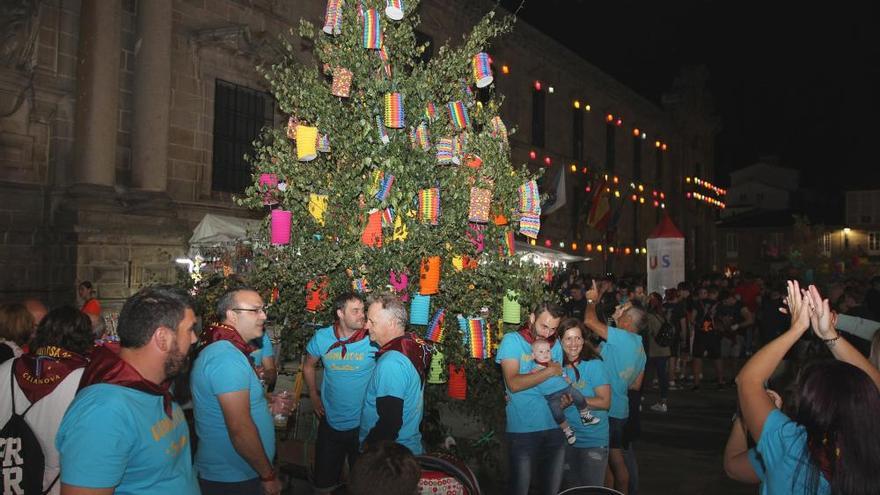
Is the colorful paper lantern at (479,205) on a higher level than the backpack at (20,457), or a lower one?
higher

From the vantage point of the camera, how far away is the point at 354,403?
561cm

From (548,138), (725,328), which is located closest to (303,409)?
(725,328)

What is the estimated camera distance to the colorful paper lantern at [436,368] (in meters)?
6.46

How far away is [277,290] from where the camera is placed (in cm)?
705

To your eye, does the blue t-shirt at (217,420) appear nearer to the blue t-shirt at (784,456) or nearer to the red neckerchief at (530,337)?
the red neckerchief at (530,337)

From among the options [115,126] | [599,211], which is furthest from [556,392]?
[599,211]

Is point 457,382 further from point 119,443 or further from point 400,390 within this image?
point 119,443

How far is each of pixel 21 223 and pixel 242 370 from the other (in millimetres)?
11052

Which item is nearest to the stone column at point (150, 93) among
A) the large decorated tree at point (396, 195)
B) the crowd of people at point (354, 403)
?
the crowd of people at point (354, 403)

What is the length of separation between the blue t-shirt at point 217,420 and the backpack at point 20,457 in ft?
3.12

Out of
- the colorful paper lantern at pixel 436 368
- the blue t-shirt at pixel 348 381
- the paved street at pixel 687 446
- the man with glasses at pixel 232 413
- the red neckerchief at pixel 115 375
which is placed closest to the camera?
the red neckerchief at pixel 115 375

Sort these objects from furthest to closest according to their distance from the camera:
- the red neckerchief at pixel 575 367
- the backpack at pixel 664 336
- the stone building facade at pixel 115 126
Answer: the stone building facade at pixel 115 126 → the backpack at pixel 664 336 → the red neckerchief at pixel 575 367

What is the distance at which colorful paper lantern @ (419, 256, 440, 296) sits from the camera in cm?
614

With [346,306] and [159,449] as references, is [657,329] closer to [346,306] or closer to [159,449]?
[346,306]
